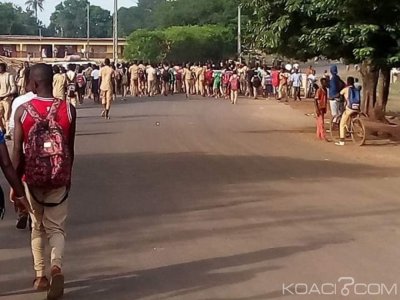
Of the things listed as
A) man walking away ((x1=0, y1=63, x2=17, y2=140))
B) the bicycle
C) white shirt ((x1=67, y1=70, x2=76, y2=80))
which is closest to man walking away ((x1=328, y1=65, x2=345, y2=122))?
the bicycle

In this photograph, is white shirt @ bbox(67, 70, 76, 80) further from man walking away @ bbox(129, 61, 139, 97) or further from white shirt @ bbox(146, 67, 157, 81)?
white shirt @ bbox(146, 67, 157, 81)

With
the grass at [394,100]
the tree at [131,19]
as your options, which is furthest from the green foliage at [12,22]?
the grass at [394,100]

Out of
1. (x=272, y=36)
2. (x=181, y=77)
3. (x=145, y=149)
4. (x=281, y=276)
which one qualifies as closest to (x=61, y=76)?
(x=145, y=149)

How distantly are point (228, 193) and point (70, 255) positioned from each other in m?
4.06

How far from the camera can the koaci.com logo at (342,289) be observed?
6.70m

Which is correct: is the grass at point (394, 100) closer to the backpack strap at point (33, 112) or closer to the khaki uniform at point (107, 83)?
the khaki uniform at point (107, 83)

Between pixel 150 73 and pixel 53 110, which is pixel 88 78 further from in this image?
pixel 53 110

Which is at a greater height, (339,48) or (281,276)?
(339,48)

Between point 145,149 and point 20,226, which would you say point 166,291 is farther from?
point 145,149

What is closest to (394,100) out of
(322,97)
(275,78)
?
(275,78)

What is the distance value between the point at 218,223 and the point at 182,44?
58994 mm

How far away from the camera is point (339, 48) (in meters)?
19.3

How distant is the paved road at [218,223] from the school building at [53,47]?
5844 centimetres

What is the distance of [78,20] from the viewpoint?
5546 inches
